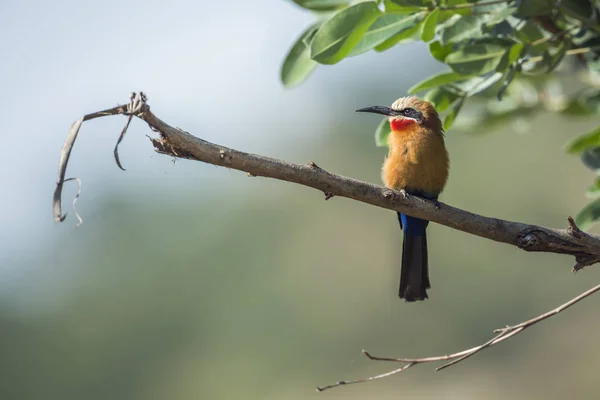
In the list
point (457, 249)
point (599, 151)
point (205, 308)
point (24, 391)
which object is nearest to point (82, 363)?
point (24, 391)

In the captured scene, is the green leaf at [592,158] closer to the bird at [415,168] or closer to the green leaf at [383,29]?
the green leaf at [383,29]

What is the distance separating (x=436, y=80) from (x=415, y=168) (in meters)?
0.82

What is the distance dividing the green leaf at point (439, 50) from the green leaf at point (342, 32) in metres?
0.27

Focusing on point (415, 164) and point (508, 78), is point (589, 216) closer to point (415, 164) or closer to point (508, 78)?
point (508, 78)

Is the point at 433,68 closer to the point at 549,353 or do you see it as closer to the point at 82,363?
the point at 549,353

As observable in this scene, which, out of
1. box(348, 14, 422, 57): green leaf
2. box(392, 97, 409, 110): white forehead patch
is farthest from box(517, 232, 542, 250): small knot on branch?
box(392, 97, 409, 110): white forehead patch

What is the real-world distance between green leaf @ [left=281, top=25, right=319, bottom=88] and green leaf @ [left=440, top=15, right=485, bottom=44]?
45cm

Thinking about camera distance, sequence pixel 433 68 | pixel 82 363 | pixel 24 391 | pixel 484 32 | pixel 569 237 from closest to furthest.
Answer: pixel 569 237, pixel 484 32, pixel 433 68, pixel 24 391, pixel 82 363

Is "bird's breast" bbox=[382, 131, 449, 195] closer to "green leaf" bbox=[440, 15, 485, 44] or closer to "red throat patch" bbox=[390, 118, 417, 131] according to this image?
"red throat patch" bbox=[390, 118, 417, 131]

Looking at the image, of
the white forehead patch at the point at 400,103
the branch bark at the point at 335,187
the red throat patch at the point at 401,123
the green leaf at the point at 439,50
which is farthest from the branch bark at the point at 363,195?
the white forehead patch at the point at 400,103

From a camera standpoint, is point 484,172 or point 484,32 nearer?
point 484,32

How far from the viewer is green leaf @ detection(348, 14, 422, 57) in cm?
258

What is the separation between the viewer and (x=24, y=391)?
1087 cm

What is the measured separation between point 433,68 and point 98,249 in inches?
317
